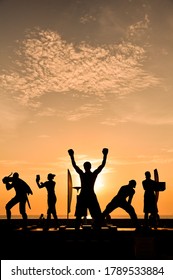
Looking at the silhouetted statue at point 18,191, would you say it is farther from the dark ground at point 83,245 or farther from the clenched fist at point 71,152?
the clenched fist at point 71,152

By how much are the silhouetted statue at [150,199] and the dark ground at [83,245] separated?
7.51 ft

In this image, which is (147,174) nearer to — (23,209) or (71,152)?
(71,152)

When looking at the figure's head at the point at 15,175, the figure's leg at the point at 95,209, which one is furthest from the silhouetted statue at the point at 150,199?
the figure's head at the point at 15,175

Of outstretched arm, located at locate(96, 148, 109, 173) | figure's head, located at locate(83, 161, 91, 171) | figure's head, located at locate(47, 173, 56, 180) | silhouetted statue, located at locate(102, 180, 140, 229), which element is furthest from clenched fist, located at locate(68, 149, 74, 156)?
figure's head, located at locate(47, 173, 56, 180)

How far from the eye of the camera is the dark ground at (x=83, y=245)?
34.4 ft

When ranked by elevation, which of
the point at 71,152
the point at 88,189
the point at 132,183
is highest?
the point at 71,152

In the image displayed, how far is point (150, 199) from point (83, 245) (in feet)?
15.1

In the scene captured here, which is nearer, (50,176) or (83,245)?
(83,245)

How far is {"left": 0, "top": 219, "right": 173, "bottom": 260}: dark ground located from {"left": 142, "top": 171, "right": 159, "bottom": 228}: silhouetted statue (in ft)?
7.51

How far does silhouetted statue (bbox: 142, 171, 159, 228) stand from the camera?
14.9 meters

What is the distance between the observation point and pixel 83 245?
11.5 meters

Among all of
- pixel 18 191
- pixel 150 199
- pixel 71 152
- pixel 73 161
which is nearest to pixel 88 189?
pixel 73 161
